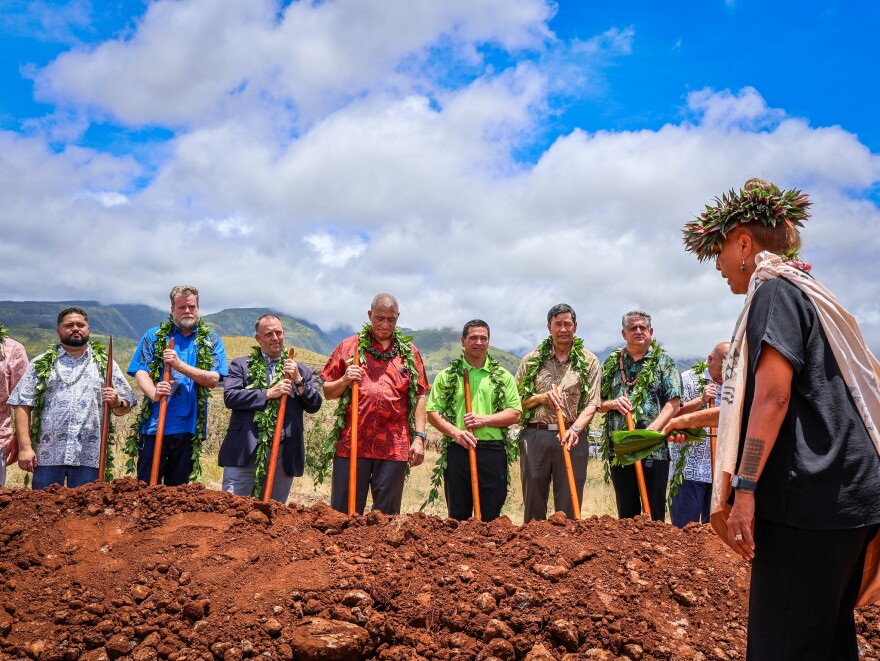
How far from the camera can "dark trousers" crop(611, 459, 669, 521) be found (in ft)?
20.2

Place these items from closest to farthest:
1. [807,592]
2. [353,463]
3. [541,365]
Answer: [807,592]
[353,463]
[541,365]

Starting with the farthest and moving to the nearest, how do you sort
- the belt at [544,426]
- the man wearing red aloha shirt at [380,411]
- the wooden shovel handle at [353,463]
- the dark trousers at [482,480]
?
the belt at [544,426]
the dark trousers at [482,480]
the man wearing red aloha shirt at [380,411]
the wooden shovel handle at [353,463]

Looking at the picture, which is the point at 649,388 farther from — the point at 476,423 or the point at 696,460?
the point at 476,423

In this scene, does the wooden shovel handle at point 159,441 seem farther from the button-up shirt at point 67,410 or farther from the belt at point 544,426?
the belt at point 544,426

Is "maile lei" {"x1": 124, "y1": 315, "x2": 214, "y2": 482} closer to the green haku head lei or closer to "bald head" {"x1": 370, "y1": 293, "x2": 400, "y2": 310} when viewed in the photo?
"bald head" {"x1": 370, "y1": 293, "x2": 400, "y2": 310}

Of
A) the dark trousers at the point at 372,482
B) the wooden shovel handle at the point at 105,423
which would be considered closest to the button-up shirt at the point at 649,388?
the dark trousers at the point at 372,482

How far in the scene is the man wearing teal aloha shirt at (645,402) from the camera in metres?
6.18

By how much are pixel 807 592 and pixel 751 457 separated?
47 cm

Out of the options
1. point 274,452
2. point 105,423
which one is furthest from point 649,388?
point 105,423

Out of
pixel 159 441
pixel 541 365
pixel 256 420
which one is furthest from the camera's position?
pixel 541 365

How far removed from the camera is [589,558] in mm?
4043

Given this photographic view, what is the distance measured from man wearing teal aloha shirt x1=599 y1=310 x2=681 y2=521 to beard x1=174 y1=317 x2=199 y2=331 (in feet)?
13.2

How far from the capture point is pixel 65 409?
19.7 ft

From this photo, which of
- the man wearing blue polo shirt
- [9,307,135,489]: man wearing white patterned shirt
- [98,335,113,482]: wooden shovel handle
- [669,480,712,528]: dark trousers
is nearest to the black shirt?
[669,480,712,528]: dark trousers
